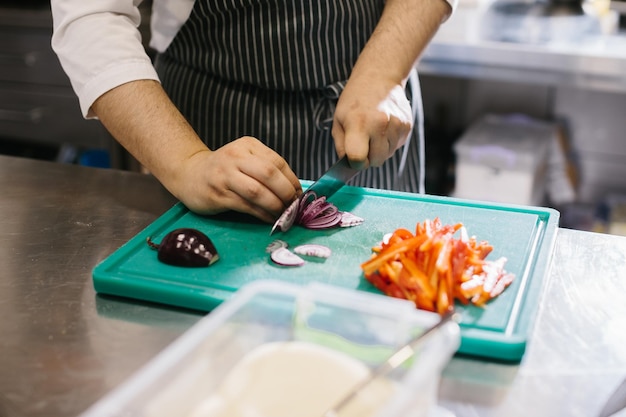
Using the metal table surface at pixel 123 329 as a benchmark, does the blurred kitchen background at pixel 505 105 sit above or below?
below

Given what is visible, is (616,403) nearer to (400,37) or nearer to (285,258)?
(285,258)

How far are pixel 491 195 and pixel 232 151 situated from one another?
1428 millimetres

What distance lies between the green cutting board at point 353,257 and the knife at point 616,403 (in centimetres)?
11

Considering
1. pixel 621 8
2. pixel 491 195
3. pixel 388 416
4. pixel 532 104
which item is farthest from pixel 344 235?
pixel 621 8

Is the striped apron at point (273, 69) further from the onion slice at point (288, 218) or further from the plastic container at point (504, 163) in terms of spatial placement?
the plastic container at point (504, 163)

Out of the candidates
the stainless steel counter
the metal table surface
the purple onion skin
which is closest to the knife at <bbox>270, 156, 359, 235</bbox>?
the purple onion skin

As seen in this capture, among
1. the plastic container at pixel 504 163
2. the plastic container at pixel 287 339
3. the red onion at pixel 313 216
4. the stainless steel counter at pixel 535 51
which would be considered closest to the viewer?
the plastic container at pixel 287 339

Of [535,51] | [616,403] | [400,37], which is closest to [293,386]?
[616,403]

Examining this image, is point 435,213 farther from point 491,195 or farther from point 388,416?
point 491,195

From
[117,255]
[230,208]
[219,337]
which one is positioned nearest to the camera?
[219,337]

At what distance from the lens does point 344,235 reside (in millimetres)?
1090

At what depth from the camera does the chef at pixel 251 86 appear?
3.84 ft

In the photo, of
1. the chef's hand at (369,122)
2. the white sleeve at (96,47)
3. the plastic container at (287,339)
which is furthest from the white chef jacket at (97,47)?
the plastic container at (287,339)

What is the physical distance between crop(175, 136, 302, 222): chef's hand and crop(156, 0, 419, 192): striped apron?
0.32 m
